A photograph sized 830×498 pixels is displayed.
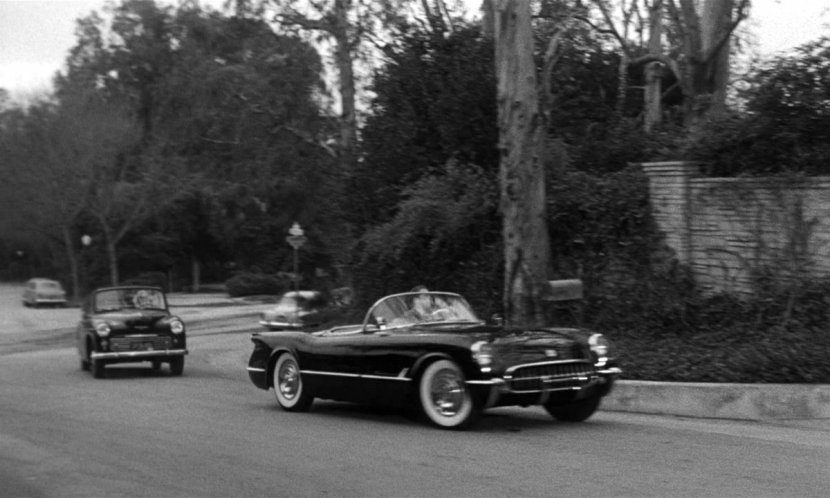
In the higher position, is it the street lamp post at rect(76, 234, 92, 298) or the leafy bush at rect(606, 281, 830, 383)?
the street lamp post at rect(76, 234, 92, 298)

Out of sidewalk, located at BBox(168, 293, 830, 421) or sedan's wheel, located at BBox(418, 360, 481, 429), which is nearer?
sedan's wheel, located at BBox(418, 360, 481, 429)

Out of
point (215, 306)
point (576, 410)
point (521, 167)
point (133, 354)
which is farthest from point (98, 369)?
point (215, 306)

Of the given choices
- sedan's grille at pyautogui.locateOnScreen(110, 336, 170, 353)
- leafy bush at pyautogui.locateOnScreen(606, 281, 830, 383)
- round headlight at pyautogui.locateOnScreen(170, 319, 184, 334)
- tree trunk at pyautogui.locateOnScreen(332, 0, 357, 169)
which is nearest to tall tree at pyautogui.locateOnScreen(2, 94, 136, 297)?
tree trunk at pyautogui.locateOnScreen(332, 0, 357, 169)

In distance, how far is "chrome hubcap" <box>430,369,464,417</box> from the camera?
32.0 ft

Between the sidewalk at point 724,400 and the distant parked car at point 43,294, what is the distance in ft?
159

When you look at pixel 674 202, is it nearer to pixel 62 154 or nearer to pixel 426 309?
pixel 426 309

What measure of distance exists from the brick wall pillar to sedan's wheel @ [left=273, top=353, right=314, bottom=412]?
653cm

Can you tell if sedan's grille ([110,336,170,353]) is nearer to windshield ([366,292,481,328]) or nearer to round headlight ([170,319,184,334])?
round headlight ([170,319,184,334])

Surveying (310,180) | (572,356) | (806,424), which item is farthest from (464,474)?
(310,180)

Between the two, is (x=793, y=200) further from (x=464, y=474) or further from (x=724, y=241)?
(x=464, y=474)

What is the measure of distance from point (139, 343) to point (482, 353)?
1013 centimetres

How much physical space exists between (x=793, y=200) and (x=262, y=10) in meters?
21.5

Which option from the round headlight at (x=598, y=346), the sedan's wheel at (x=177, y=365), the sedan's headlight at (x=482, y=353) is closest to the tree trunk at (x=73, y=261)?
the sedan's wheel at (x=177, y=365)

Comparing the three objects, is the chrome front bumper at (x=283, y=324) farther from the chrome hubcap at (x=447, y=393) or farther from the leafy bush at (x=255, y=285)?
the leafy bush at (x=255, y=285)
